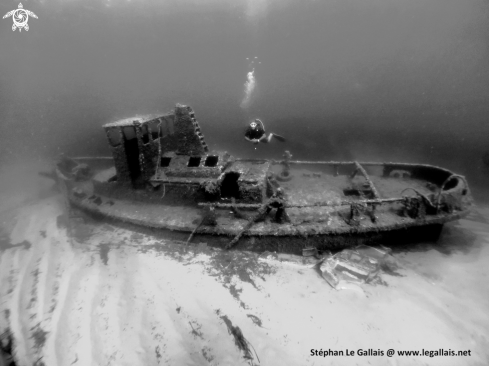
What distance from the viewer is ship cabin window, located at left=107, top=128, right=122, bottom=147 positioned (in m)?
6.80

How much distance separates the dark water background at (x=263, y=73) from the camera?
27.0 meters

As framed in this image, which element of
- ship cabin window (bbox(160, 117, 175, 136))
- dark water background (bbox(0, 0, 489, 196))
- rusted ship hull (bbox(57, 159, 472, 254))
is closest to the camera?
rusted ship hull (bbox(57, 159, 472, 254))

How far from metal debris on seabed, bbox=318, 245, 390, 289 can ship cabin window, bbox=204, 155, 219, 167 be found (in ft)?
15.0

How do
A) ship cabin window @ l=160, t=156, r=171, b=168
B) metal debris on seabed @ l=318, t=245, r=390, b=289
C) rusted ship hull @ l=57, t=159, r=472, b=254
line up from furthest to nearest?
ship cabin window @ l=160, t=156, r=171, b=168 < rusted ship hull @ l=57, t=159, r=472, b=254 < metal debris on seabed @ l=318, t=245, r=390, b=289

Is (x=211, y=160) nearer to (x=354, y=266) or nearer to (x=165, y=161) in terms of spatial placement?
(x=165, y=161)

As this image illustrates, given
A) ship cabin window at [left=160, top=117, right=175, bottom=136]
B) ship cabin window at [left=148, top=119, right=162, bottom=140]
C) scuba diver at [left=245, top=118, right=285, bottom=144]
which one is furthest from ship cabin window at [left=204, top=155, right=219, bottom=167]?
ship cabin window at [left=160, top=117, right=175, bottom=136]

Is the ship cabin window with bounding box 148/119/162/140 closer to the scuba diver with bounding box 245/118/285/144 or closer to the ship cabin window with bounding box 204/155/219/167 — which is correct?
the ship cabin window with bounding box 204/155/219/167

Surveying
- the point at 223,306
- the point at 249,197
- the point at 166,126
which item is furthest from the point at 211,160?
the point at 223,306

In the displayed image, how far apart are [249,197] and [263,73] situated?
95188mm

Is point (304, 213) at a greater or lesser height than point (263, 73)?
lesser

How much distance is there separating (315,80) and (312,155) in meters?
67.5

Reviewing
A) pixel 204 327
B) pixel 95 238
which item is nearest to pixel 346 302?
pixel 204 327

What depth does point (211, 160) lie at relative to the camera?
292 inches

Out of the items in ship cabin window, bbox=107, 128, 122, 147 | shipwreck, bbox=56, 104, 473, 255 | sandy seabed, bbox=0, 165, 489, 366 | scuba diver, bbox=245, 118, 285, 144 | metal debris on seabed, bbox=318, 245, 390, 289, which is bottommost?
sandy seabed, bbox=0, 165, 489, 366
